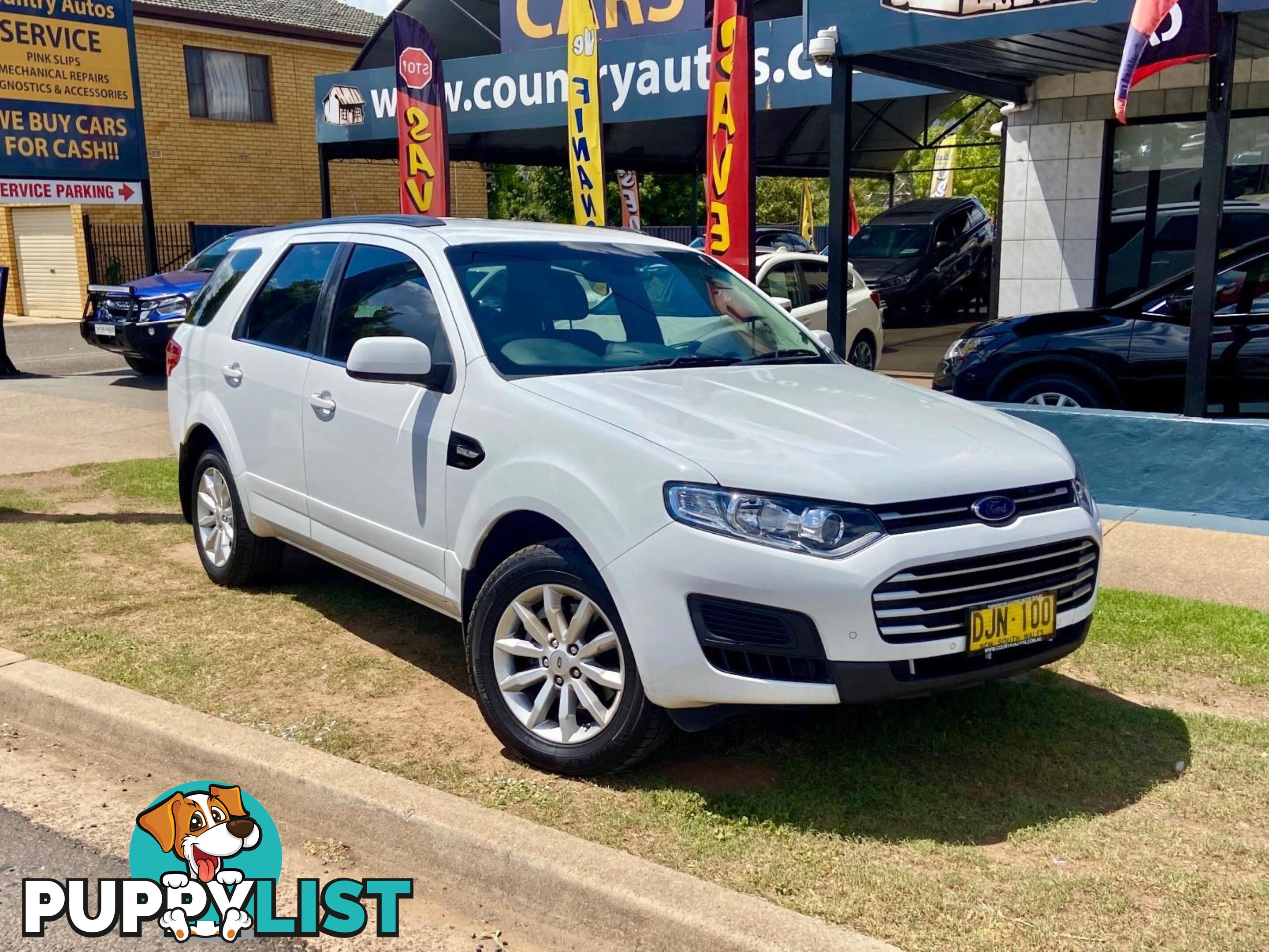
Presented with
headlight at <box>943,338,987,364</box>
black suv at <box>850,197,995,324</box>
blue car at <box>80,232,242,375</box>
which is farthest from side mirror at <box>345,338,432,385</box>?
black suv at <box>850,197,995,324</box>

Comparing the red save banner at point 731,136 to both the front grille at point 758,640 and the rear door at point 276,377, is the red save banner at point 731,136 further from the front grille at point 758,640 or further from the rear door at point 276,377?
the front grille at point 758,640

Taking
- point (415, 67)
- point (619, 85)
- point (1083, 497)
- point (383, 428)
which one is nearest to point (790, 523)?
point (1083, 497)

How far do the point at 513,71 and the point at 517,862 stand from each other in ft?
42.3

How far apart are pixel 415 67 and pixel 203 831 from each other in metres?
11.8

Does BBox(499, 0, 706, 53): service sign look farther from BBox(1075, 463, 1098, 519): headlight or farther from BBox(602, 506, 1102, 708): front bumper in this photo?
BBox(602, 506, 1102, 708): front bumper

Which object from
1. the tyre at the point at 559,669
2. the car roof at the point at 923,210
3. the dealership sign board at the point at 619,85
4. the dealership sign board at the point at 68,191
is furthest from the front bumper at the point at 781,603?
the car roof at the point at 923,210

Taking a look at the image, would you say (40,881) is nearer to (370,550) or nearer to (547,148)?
(370,550)

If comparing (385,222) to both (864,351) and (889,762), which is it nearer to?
(889,762)

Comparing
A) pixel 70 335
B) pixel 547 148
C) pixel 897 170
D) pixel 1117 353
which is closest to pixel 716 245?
pixel 1117 353

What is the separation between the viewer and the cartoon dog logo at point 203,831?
370 centimetres

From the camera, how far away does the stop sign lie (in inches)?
555

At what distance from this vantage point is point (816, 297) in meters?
13.5

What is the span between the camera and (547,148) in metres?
19.6

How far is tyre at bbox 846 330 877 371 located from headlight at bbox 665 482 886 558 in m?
9.62
